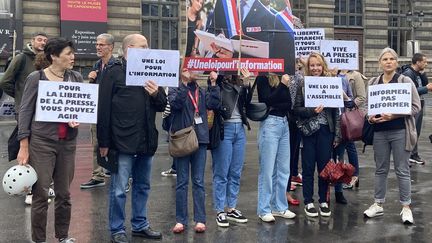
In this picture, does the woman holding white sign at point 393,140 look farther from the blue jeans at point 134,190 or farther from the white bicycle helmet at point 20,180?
the white bicycle helmet at point 20,180

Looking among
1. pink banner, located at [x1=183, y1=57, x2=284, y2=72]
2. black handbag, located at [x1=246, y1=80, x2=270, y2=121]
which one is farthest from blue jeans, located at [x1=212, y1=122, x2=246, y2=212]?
pink banner, located at [x1=183, y1=57, x2=284, y2=72]

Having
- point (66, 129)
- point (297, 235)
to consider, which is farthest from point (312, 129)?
point (66, 129)

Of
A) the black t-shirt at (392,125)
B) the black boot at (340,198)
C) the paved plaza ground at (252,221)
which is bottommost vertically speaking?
the paved plaza ground at (252,221)

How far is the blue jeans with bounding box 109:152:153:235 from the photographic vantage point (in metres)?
5.38

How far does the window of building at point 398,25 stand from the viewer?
123 feet

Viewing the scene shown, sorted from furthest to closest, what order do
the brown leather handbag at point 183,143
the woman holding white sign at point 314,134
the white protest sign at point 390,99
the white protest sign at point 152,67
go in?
the woman holding white sign at point 314,134 → the white protest sign at point 390,99 → the brown leather handbag at point 183,143 → the white protest sign at point 152,67

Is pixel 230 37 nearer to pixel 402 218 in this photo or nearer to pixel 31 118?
pixel 31 118

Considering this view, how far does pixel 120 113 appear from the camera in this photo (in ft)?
17.4

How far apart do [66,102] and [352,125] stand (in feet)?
12.9

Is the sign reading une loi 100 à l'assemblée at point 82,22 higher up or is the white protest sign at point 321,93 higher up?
the sign reading une loi 100 à l'assemblée at point 82,22

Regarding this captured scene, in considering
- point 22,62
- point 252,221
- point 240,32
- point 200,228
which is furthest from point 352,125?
point 22,62

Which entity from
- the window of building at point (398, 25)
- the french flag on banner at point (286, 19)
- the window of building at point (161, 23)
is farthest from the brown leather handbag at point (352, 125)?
the window of building at point (398, 25)

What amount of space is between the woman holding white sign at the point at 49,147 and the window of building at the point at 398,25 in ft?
116

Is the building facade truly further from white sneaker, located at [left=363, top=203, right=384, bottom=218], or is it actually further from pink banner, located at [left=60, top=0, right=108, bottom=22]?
white sneaker, located at [left=363, top=203, right=384, bottom=218]
